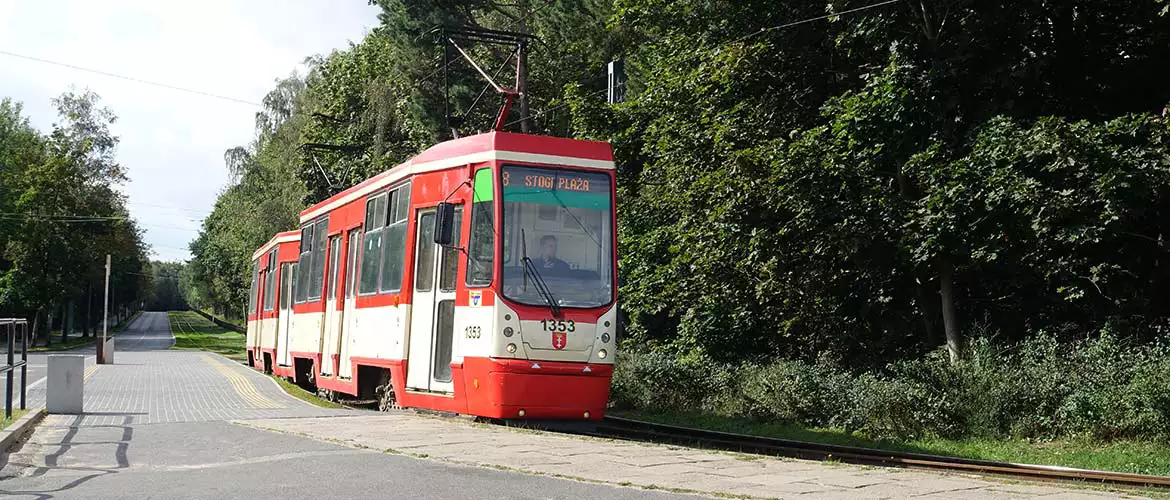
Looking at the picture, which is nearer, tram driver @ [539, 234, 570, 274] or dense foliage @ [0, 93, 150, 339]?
tram driver @ [539, 234, 570, 274]

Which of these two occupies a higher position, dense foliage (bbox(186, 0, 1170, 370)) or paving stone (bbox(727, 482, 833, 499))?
dense foliage (bbox(186, 0, 1170, 370))

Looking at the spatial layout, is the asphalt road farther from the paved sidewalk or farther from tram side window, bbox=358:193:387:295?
tram side window, bbox=358:193:387:295

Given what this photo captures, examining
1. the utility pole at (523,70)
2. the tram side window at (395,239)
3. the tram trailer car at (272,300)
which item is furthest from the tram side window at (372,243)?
the utility pole at (523,70)

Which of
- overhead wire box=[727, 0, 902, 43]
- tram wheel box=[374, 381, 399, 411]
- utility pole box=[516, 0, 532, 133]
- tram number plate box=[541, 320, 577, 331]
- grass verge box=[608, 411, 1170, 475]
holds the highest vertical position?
utility pole box=[516, 0, 532, 133]

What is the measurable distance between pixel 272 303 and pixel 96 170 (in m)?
52.5

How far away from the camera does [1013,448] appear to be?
16859 mm

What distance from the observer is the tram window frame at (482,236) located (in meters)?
14.8

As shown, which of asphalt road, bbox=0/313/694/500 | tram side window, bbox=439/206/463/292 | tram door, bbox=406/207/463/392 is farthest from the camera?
tram door, bbox=406/207/463/392

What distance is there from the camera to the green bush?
54.1 ft

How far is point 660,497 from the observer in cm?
880

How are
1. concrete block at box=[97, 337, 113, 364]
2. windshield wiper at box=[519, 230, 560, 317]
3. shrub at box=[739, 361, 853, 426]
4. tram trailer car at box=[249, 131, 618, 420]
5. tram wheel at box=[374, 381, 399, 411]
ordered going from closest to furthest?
tram trailer car at box=[249, 131, 618, 420] → windshield wiper at box=[519, 230, 560, 317] → tram wheel at box=[374, 381, 399, 411] → shrub at box=[739, 361, 853, 426] → concrete block at box=[97, 337, 113, 364]

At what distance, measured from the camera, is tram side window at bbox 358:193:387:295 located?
59.6 feet

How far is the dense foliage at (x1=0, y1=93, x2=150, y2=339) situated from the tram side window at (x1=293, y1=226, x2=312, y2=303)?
46.5m

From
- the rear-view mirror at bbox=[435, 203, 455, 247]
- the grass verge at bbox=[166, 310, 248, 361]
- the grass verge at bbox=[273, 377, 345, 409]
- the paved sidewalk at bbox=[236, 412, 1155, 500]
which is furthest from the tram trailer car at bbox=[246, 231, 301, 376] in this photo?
the grass verge at bbox=[166, 310, 248, 361]
